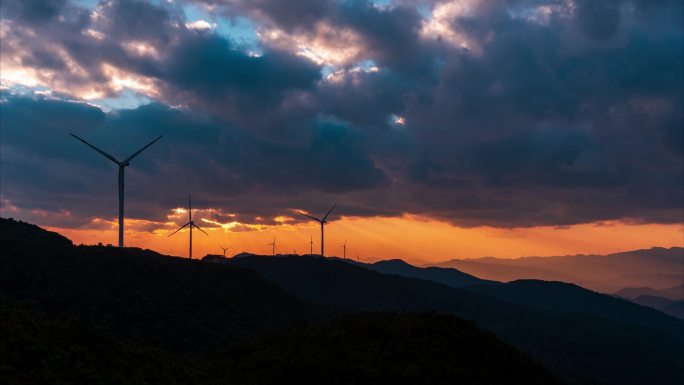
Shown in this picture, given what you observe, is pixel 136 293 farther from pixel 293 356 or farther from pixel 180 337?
pixel 293 356

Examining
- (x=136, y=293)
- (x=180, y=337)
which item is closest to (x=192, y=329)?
(x=180, y=337)

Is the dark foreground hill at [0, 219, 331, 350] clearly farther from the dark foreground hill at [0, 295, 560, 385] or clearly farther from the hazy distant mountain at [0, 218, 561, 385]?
the dark foreground hill at [0, 295, 560, 385]

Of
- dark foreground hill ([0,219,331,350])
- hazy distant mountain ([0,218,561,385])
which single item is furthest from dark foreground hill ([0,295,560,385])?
dark foreground hill ([0,219,331,350])

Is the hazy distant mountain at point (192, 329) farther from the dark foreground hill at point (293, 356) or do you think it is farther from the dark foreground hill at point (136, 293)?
the dark foreground hill at point (136, 293)

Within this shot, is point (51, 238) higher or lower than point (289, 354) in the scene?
higher

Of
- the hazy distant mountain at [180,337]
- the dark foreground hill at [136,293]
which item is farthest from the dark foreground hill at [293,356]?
the dark foreground hill at [136,293]

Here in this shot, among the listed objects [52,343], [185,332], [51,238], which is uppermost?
[51,238]

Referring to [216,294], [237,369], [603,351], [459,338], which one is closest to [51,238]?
[216,294]

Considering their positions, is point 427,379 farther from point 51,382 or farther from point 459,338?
point 51,382
